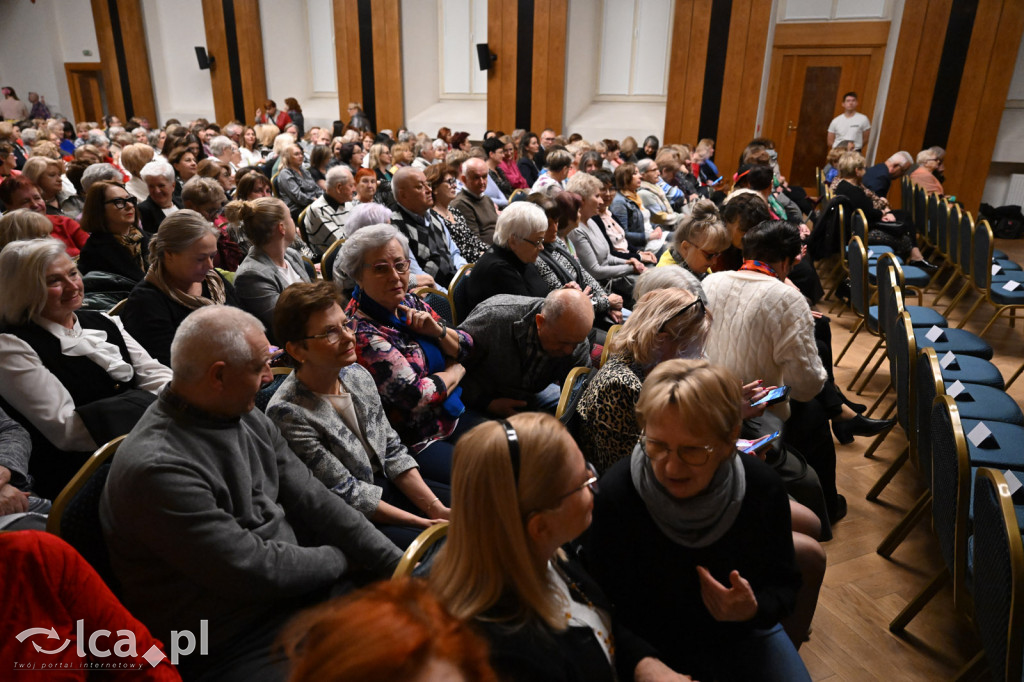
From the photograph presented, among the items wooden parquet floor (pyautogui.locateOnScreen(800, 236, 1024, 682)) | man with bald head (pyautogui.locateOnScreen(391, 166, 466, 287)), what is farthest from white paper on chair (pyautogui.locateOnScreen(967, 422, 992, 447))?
man with bald head (pyautogui.locateOnScreen(391, 166, 466, 287))

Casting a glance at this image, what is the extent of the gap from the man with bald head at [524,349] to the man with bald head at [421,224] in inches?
58.7

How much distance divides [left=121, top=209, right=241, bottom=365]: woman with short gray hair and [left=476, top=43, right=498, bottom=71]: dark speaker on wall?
10.4 meters

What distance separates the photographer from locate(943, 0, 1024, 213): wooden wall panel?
861 cm

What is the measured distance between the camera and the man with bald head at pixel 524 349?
238cm

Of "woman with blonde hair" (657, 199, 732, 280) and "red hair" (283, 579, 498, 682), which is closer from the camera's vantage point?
"red hair" (283, 579, 498, 682)

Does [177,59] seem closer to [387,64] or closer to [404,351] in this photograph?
[387,64]

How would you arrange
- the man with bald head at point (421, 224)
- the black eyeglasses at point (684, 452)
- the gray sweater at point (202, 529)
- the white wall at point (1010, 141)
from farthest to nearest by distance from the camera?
1. the white wall at point (1010, 141)
2. the man with bald head at point (421, 224)
3. the black eyeglasses at point (684, 452)
4. the gray sweater at point (202, 529)

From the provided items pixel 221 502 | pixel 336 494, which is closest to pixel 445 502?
pixel 336 494

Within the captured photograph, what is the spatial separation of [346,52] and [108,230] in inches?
458

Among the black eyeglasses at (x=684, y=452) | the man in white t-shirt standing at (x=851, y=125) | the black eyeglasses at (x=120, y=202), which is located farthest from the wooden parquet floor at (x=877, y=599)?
the man in white t-shirt standing at (x=851, y=125)

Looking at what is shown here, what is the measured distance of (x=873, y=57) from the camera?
32.2ft

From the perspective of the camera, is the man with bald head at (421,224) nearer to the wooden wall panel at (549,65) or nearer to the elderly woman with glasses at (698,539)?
the elderly woman with glasses at (698,539)

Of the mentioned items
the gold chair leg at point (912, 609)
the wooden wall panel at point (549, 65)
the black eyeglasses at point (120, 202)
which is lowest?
the gold chair leg at point (912, 609)

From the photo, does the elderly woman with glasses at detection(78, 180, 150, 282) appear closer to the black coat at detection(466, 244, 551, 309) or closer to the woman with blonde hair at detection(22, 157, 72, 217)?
the woman with blonde hair at detection(22, 157, 72, 217)
